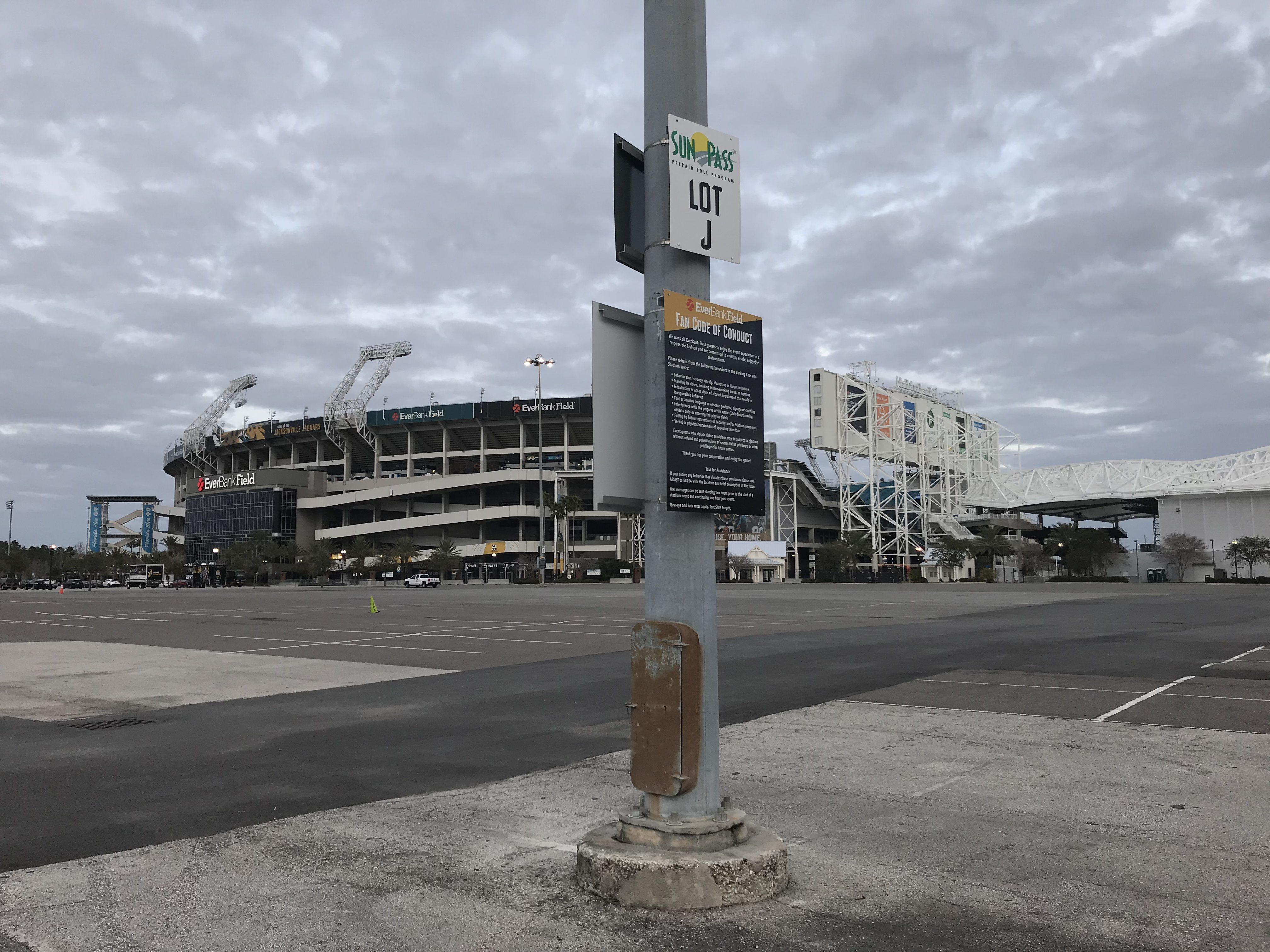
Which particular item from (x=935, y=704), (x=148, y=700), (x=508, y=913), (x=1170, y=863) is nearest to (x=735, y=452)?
(x=508, y=913)

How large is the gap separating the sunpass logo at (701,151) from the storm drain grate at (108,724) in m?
8.99

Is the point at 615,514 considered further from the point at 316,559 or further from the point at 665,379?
the point at 665,379

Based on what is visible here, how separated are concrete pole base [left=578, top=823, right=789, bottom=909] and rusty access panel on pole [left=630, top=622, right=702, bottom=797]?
0.32 metres

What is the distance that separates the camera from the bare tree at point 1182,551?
10162 centimetres

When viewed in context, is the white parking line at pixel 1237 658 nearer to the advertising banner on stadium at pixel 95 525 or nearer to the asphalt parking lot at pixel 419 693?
the asphalt parking lot at pixel 419 693

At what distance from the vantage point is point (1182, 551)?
101 meters

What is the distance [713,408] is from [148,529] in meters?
178

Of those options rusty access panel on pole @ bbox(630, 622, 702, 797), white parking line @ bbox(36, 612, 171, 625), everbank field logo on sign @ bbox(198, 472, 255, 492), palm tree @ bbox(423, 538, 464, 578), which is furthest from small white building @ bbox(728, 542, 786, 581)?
rusty access panel on pole @ bbox(630, 622, 702, 797)

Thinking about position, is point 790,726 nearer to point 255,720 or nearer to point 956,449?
point 255,720

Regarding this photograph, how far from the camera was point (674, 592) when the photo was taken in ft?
15.8

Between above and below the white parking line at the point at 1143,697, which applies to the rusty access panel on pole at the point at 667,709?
above

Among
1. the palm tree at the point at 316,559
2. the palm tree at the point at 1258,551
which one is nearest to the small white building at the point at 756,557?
the palm tree at the point at 1258,551

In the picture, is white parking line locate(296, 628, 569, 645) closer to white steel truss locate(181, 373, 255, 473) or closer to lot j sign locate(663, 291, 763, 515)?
lot j sign locate(663, 291, 763, 515)

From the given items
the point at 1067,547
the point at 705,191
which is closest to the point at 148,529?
the point at 1067,547
